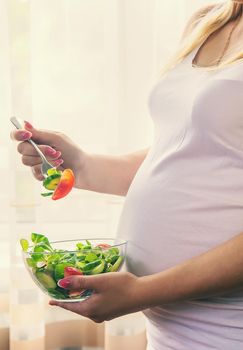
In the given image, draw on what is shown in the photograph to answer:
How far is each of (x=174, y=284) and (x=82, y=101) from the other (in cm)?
84

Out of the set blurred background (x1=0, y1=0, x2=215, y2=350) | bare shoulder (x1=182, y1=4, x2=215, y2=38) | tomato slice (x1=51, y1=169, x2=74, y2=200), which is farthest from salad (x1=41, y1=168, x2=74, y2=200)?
blurred background (x1=0, y1=0, x2=215, y2=350)

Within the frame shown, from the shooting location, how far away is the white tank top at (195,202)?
82cm

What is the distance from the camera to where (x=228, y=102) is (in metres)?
0.82

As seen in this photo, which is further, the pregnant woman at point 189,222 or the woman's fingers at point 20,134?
the woman's fingers at point 20,134

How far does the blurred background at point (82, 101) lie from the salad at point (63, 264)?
68cm

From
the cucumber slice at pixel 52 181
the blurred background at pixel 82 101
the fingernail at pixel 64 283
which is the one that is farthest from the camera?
the blurred background at pixel 82 101

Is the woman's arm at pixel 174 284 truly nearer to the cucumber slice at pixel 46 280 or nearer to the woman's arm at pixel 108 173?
the cucumber slice at pixel 46 280

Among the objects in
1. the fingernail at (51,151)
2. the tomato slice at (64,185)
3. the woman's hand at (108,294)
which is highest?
the fingernail at (51,151)

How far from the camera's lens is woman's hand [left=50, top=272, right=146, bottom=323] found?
77cm

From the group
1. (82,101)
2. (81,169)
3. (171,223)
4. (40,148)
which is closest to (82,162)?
(81,169)

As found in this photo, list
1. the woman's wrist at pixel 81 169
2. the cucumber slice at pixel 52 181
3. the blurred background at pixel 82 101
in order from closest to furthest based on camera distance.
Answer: the cucumber slice at pixel 52 181
the woman's wrist at pixel 81 169
the blurred background at pixel 82 101

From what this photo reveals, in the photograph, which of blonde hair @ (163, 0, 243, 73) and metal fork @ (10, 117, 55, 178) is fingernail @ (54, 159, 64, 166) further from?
blonde hair @ (163, 0, 243, 73)

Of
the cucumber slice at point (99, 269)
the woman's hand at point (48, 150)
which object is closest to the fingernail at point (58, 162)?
the woman's hand at point (48, 150)

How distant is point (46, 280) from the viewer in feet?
2.62
